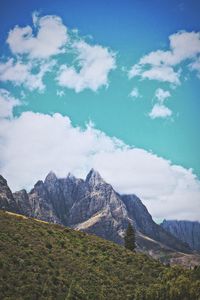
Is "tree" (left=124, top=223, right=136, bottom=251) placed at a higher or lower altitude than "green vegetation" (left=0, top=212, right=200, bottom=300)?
higher

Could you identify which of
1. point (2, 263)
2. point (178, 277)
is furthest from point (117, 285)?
point (2, 263)

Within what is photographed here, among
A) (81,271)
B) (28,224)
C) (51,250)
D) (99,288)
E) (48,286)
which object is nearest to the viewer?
(48,286)

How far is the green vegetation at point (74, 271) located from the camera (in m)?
43.2

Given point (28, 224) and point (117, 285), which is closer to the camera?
point (117, 285)

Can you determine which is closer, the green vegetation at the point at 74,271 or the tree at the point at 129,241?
the green vegetation at the point at 74,271

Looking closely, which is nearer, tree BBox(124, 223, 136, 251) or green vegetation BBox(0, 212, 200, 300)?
green vegetation BBox(0, 212, 200, 300)

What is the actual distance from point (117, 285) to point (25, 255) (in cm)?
1366

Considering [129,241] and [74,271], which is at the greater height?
[129,241]

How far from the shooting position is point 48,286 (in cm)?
4359

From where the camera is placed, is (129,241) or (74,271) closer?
(74,271)

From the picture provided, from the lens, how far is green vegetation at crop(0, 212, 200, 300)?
43188 millimetres

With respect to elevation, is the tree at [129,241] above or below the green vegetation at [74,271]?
above

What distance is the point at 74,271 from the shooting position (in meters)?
50.7

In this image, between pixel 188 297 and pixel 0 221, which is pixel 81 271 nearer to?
pixel 188 297
